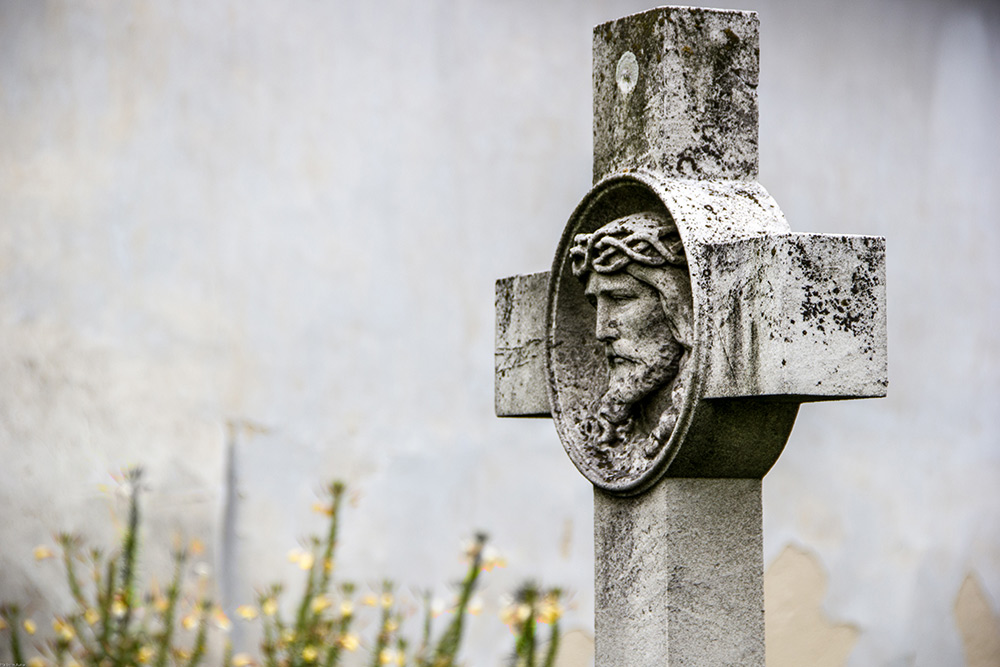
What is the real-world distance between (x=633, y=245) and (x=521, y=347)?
0.56 m

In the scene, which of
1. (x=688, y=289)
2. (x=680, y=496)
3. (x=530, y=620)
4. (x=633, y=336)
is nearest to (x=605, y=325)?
(x=633, y=336)

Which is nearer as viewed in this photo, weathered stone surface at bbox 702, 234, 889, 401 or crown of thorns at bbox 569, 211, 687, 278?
weathered stone surface at bbox 702, 234, 889, 401

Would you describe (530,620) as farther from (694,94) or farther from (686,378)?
(694,94)

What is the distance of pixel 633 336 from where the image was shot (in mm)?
2227

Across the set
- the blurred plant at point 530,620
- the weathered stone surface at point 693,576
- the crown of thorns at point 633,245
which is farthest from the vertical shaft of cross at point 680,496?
the blurred plant at point 530,620

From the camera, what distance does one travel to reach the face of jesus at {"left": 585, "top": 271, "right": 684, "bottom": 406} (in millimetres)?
2193

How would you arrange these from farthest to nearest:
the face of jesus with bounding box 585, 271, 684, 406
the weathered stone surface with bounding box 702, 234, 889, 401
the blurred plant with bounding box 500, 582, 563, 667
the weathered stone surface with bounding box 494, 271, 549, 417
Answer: the blurred plant with bounding box 500, 582, 563, 667 → the weathered stone surface with bounding box 494, 271, 549, 417 → the face of jesus with bounding box 585, 271, 684, 406 → the weathered stone surface with bounding box 702, 234, 889, 401

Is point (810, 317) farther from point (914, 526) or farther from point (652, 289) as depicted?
point (914, 526)

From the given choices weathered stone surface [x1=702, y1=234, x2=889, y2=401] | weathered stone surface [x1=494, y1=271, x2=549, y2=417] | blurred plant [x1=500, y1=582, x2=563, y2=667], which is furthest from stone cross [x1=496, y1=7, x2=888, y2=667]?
blurred plant [x1=500, y1=582, x2=563, y2=667]

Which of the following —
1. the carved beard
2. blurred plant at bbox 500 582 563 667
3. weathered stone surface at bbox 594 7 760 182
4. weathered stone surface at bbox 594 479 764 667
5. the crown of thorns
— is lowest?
blurred plant at bbox 500 582 563 667

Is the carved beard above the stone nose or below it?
below

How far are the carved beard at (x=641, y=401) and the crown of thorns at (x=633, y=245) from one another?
14 cm

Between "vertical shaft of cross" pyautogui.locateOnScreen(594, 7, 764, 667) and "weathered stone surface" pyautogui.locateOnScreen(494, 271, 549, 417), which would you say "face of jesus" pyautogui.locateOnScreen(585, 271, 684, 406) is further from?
"weathered stone surface" pyautogui.locateOnScreen(494, 271, 549, 417)

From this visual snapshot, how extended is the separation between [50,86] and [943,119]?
3.12 m
